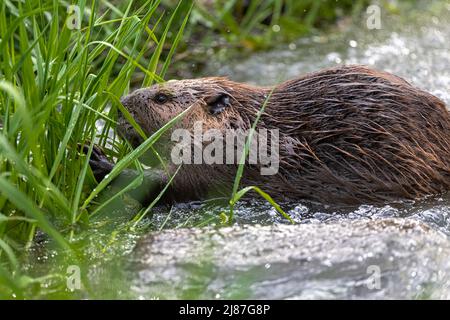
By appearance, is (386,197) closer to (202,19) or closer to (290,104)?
(290,104)

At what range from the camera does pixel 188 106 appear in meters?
3.79

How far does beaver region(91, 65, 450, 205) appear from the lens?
3660 mm

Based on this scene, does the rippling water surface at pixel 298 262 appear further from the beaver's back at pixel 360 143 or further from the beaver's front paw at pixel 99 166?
the beaver's front paw at pixel 99 166

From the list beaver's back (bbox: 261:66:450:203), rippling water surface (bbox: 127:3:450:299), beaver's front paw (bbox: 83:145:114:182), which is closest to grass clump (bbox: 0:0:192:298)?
beaver's front paw (bbox: 83:145:114:182)

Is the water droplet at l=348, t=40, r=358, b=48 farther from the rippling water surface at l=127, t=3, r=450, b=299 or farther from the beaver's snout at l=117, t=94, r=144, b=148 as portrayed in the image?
the rippling water surface at l=127, t=3, r=450, b=299

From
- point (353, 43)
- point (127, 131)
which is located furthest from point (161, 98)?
point (353, 43)

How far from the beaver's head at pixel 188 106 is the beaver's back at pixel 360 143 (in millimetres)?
164

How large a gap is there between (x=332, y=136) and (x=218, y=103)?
1.80 feet

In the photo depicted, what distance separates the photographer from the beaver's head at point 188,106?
12.4 ft

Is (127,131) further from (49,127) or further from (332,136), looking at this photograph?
(332,136)

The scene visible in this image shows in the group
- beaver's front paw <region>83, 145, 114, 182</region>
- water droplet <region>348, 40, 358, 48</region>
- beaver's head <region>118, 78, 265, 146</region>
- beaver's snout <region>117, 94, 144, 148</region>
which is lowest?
beaver's front paw <region>83, 145, 114, 182</region>

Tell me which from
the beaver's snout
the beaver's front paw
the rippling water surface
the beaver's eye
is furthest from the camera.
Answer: the beaver's eye

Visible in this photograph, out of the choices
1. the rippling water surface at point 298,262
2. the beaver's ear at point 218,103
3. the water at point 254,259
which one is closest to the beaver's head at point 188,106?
the beaver's ear at point 218,103

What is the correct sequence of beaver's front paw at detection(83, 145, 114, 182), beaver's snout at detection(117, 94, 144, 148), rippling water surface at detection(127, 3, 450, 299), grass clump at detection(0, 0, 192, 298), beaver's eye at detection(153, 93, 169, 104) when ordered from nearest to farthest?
rippling water surface at detection(127, 3, 450, 299), grass clump at detection(0, 0, 192, 298), beaver's front paw at detection(83, 145, 114, 182), beaver's snout at detection(117, 94, 144, 148), beaver's eye at detection(153, 93, 169, 104)
